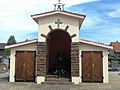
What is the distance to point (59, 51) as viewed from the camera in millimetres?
22266

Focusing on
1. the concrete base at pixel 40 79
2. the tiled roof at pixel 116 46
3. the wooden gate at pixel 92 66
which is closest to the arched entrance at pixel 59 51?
the wooden gate at pixel 92 66

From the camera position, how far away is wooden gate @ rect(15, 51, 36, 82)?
742 inches

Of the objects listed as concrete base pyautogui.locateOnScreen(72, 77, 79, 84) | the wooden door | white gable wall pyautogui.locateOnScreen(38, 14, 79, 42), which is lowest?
concrete base pyautogui.locateOnScreen(72, 77, 79, 84)

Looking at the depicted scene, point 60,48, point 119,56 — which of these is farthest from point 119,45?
point 60,48

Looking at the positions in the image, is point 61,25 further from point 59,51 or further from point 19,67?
point 19,67

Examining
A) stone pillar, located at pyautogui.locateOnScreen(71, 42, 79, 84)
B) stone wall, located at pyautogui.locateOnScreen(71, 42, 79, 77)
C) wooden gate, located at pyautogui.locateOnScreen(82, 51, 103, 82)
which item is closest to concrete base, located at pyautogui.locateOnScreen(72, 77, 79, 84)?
stone pillar, located at pyautogui.locateOnScreen(71, 42, 79, 84)

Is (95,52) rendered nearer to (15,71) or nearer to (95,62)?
(95,62)

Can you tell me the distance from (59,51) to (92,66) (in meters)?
4.27

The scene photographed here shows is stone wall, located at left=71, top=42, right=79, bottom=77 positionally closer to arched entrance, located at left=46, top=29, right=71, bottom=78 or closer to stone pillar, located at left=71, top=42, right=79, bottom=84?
stone pillar, located at left=71, top=42, right=79, bottom=84

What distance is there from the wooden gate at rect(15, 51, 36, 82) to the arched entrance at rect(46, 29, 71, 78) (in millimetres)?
2873

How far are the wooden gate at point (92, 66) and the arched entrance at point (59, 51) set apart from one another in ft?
9.25

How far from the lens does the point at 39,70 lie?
60.6 feet

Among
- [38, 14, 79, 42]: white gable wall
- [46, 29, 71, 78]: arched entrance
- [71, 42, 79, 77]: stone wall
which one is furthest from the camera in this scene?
[46, 29, 71, 78]: arched entrance

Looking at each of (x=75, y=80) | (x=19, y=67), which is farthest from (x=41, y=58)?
(x=75, y=80)
